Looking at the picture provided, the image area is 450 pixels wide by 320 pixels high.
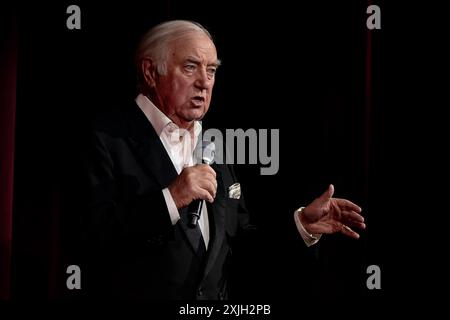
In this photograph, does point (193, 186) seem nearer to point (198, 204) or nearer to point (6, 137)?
point (198, 204)

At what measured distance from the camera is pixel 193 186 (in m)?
1.61

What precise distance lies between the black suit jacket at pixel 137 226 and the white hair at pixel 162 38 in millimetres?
199

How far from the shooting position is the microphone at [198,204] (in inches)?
61.7

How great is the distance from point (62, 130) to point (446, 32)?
1434mm

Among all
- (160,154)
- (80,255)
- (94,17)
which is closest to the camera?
(160,154)

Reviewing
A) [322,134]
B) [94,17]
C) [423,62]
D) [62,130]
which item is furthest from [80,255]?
[423,62]

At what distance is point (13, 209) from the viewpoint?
211cm

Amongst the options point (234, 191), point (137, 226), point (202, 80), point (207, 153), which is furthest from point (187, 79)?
point (137, 226)

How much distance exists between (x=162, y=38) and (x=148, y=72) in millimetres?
115

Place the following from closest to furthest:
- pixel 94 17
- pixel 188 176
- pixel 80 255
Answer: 1. pixel 188 176
2. pixel 80 255
3. pixel 94 17

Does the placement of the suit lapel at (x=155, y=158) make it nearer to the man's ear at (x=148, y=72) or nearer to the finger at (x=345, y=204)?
the man's ear at (x=148, y=72)

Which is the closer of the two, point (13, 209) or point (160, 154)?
point (160, 154)

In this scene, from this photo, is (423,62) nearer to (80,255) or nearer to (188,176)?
(188,176)
